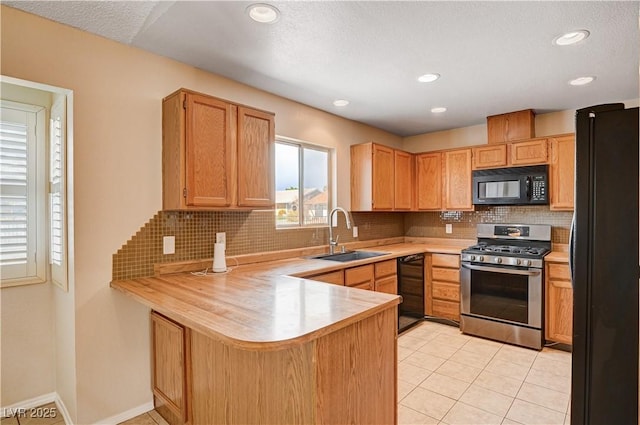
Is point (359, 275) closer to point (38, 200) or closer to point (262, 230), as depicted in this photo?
point (262, 230)

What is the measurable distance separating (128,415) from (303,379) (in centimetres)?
158

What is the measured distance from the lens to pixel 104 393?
214cm

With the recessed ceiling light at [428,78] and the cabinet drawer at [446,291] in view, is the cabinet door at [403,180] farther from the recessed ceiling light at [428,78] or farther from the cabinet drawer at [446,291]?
the recessed ceiling light at [428,78]

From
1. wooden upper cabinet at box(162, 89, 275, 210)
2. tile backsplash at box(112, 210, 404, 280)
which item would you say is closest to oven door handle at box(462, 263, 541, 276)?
tile backsplash at box(112, 210, 404, 280)

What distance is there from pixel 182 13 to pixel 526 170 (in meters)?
3.53

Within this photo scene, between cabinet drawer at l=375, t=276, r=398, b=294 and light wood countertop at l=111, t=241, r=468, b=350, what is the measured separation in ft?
3.47

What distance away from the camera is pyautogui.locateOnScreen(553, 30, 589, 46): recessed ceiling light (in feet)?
6.86

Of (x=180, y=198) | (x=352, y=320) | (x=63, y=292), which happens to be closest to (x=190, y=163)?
(x=180, y=198)

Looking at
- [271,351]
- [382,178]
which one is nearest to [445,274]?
[382,178]

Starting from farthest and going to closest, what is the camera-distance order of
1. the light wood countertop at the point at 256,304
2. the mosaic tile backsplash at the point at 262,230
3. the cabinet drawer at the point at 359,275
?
the cabinet drawer at the point at 359,275
the mosaic tile backsplash at the point at 262,230
the light wood countertop at the point at 256,304

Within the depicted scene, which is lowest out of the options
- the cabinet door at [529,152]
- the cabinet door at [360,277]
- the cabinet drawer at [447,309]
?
the cabinet drawer at [447,309]

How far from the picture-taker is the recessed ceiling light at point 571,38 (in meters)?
2.09

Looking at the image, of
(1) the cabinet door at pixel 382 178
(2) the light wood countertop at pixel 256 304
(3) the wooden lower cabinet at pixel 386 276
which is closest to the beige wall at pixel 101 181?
(2) the light wood countertop at pixel 256 304

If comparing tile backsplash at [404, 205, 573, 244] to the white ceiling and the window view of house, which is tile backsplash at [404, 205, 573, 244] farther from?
the window view of house
